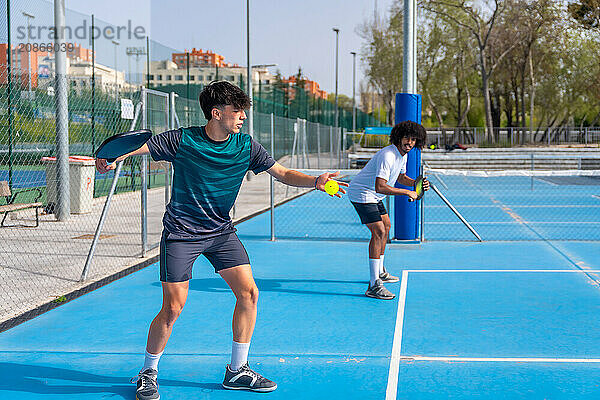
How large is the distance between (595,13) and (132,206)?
131 feet

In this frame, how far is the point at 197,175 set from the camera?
14.9ft

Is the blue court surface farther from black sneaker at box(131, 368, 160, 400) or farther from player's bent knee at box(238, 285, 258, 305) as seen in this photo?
player's bent knee at box(238, 285, 258, 305)

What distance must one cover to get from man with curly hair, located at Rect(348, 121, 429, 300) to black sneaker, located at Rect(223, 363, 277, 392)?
3.06 metres

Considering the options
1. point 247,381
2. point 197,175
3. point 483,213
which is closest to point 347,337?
point 247,381

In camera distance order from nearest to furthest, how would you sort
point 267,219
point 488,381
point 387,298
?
1. point 488,381
2. point 387,298
3. point 267,219

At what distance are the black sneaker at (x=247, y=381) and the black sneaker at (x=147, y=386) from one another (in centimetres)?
52

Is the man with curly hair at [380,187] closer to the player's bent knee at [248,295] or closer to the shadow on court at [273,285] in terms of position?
the shadow on court at [273,285]

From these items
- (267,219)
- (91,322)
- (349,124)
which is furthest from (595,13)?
(91,322)

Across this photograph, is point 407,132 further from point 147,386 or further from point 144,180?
Result: point 147,386

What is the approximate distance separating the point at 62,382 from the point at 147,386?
0.81 m

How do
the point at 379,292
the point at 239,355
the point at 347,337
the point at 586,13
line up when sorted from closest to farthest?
the point at 239,355
the point at 347,337
the point at 379,292
the point at 586,13

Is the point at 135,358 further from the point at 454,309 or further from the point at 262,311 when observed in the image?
the point at 454,309

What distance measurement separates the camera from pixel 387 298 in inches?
303

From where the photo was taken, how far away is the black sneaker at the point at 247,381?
15.8ft
